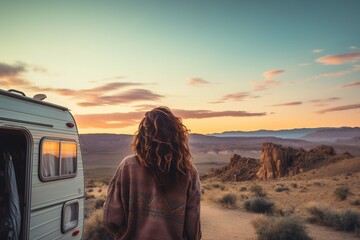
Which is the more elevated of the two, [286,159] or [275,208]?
[286,159]

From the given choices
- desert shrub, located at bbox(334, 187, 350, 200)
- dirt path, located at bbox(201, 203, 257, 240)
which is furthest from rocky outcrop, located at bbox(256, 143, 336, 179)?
dirt path, located at bbox(201, 203, 257, 240)

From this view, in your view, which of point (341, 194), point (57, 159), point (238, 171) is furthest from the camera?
point (238, 171)

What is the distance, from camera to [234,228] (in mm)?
11250

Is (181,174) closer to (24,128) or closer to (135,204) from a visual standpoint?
(135,204)

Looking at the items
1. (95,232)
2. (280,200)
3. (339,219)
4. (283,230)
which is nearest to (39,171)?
(95,232)

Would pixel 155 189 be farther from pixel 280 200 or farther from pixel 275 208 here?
pixel 280 200

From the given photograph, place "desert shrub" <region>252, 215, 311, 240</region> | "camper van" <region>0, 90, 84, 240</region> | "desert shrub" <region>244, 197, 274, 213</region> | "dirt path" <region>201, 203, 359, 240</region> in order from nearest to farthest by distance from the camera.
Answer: "camper van" <region>0, 90, 84, 240</region>
"desert shrub" <region>252, 215, 311, 240</region>
"dirt path" <region>201, 203, 359, 240</region>
"desert shrub" <region>244, 197, 274, 213</region>

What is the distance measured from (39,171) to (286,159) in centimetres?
3920

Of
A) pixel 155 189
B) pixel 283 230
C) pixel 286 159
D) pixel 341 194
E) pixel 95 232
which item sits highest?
pixel 155 189

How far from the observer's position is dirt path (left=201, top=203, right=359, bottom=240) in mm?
10148

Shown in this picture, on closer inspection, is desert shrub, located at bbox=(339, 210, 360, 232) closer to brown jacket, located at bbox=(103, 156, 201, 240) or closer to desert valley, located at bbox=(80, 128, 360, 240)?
desert valley, located at bbox=(80, 128, 360, 240)

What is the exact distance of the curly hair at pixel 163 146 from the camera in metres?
2.33

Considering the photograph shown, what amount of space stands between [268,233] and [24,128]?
7207mm

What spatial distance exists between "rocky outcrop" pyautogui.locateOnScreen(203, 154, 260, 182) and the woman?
40505 millimetres
